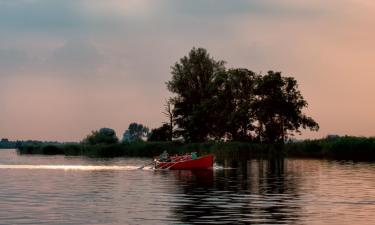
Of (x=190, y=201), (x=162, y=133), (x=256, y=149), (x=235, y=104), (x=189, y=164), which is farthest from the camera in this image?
(x=162, y=133)

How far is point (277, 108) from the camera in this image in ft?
422

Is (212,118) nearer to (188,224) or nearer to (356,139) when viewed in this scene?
(356,139)

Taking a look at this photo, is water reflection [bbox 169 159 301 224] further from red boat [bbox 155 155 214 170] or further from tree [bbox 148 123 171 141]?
tree [bbox 148 123 171 141]

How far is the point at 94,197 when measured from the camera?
4309 centimetres

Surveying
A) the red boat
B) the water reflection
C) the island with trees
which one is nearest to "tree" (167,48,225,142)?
the island with trees

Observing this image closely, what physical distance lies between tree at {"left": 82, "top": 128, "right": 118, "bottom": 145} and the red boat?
6982 cm

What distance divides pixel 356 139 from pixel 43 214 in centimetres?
8465

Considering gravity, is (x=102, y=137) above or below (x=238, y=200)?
above

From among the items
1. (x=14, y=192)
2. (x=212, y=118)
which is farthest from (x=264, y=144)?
(x=14, y=192)

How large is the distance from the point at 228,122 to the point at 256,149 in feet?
35.5

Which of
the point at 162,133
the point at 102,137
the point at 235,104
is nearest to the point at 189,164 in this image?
the point at 235,104

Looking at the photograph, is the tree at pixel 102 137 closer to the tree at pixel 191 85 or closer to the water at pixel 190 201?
the tree at pixel 191 85

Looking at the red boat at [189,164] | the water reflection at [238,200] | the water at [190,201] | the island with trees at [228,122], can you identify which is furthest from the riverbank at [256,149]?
the water reflection at [238,200]

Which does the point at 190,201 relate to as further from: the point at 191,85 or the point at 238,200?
the point at 191,85
